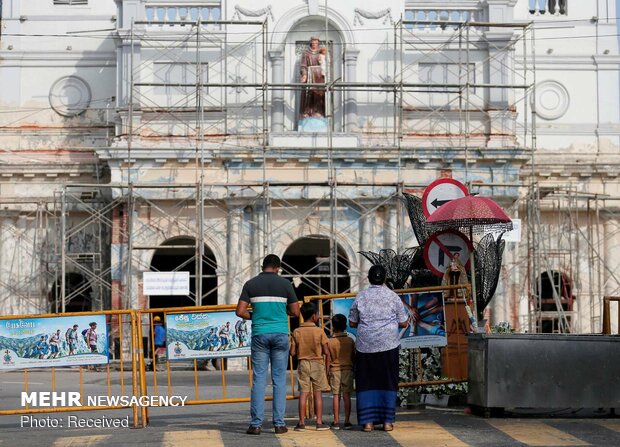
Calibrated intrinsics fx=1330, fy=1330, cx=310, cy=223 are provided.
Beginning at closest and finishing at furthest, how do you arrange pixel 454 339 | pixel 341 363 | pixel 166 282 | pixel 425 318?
pixel 341 363 < pixel 425 318 < pixel 454 339 < pixel 166 282

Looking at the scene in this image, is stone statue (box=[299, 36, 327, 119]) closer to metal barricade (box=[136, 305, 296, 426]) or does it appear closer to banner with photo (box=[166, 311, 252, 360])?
metal barricade (box=[136, 305, 296, 426])

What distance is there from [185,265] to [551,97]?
11.4m

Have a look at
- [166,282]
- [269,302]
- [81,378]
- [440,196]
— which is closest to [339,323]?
[269,302]

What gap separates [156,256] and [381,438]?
2267 centimetres

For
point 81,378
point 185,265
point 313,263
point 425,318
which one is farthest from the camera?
point 313,263

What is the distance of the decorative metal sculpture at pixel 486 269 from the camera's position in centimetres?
1850

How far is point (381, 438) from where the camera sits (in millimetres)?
13680

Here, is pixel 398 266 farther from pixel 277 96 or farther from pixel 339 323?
pixel 277 96

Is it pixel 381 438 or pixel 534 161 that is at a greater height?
pixel 534 161

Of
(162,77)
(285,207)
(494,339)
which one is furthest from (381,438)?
(162,77)

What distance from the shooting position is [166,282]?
103ft

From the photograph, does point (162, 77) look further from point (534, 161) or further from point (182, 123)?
point (534, 161)

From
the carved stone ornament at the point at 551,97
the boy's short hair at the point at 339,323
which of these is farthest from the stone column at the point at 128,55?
the boy's short hair at the point at 339,323

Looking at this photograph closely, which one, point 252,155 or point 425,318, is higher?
point 252,155
